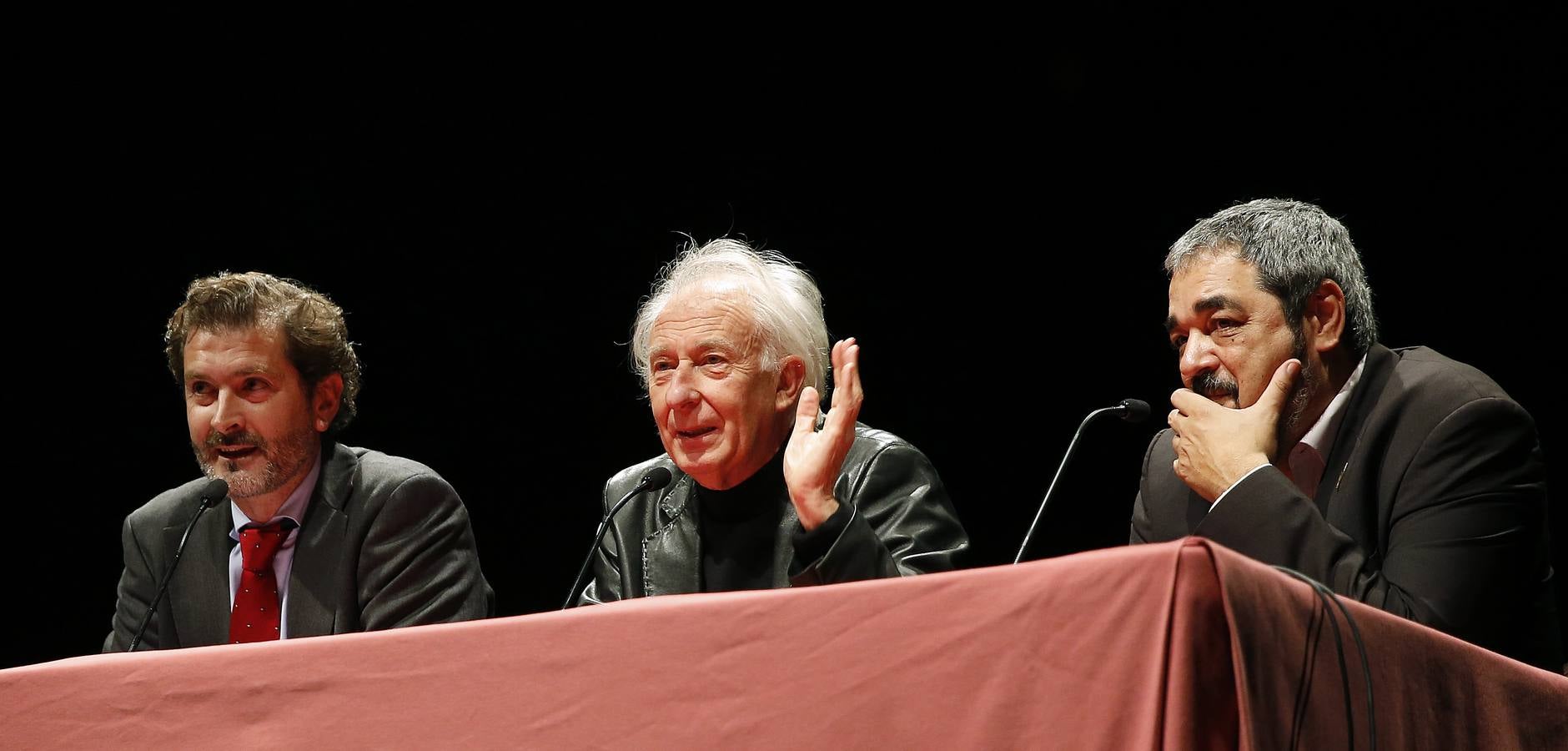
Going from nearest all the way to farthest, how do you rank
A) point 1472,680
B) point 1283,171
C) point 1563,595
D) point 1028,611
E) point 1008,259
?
1. point 1028,611
2. point 1472,680
3. point 1563,595
4. point 1283,171
5. point 1008,259

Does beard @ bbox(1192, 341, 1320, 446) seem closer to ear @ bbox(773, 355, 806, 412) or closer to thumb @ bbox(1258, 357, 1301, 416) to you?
thumb @ bbox(1258, 357, 1301, 416)

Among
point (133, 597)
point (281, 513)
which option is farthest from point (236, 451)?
point (133, 597)

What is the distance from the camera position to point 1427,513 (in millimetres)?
2217

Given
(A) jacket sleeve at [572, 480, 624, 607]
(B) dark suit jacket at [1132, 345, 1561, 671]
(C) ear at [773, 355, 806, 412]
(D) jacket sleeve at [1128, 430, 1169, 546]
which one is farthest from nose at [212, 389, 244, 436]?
(B) dark suit jacket at [1132, 345, 1561, 671]

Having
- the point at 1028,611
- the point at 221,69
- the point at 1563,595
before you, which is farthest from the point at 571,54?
the point at 1028,611

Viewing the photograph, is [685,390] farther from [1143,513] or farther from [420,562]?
[1143,513]

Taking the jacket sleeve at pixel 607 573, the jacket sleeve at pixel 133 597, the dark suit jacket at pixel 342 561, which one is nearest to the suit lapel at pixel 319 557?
the dark suit jacket at pixel 342 561

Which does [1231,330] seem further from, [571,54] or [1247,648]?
[571,54]

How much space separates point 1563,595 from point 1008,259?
156cm

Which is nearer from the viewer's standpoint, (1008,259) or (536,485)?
(1008,259)

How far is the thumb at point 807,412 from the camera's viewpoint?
2486 millimetres

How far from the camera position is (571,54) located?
419 cm

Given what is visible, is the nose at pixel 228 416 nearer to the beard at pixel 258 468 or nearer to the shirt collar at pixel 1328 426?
the beard at pixel 258 468

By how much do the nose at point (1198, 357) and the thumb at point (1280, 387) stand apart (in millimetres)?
109
